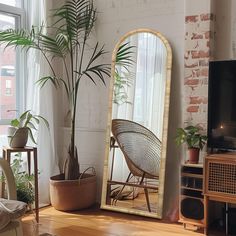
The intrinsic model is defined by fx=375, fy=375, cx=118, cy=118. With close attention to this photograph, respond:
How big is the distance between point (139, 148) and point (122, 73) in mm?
763

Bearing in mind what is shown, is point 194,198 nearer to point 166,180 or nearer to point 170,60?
point 166,180

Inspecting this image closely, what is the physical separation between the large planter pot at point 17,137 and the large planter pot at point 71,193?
23.6 inches

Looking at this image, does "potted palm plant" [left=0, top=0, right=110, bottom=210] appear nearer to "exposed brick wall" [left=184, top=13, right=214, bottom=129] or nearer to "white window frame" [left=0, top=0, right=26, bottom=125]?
"white window frame" [left=0, top=0, right=26, bottom=125]

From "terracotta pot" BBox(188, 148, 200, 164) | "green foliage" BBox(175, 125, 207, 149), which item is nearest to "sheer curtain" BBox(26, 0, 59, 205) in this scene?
"green foliage" BBox(175, 125, 207, 149)

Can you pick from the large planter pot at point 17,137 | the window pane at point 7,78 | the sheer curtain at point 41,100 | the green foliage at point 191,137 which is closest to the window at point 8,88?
the window pane at point 7,78

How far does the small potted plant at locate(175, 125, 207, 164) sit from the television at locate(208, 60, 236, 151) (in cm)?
11

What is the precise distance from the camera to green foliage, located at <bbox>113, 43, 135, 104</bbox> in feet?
12.0

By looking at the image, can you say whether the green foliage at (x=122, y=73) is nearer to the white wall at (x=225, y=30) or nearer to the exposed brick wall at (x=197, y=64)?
the exposed brick wall at (x=197, y=64)

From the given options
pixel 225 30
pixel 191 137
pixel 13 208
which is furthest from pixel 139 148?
pixel 13 208

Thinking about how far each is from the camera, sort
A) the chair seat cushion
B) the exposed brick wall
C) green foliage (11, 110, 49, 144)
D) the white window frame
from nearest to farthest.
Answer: the chair seat cushion → the exposed brick wall → green foliage (11, 110, 49, 144) → the white window frame

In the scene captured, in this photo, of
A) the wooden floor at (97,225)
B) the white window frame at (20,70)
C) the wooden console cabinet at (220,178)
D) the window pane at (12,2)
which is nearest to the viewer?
the wooden console cabinet at (220,178)

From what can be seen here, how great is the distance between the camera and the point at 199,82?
10.7 feet

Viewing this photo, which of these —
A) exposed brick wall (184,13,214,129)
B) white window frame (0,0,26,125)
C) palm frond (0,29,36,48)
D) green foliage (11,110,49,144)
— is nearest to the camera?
exposed brick wall (184,13,214,129)

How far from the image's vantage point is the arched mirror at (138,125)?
3479 millimetres
